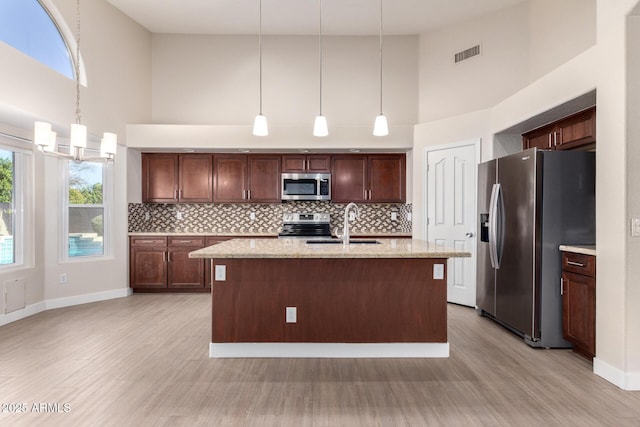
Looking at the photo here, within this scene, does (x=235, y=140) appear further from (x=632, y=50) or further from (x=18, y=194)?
(x=632, y=50)

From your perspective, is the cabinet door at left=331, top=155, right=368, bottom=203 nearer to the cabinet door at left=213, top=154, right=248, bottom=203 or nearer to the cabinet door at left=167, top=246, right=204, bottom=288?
the cabinet door at left=213, top=154, right=248, bottom=203

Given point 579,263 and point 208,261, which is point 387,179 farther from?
point 579,263

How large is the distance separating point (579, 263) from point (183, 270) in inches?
197

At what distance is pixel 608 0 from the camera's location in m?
2.91

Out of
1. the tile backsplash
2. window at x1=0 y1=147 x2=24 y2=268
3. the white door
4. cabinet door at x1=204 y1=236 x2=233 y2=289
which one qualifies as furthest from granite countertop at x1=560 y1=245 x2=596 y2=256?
window at x1=0 y1=147 x2=24 y2=268

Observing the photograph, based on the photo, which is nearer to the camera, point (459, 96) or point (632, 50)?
point (632, 50)

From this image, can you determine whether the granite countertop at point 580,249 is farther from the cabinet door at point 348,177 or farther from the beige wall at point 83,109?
the beige wall at point 83,109

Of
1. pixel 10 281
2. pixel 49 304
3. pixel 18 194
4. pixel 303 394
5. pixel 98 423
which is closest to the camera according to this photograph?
pixel 98 423

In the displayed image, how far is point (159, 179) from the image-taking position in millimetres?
6199

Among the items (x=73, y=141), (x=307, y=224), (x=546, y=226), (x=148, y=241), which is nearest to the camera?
(x=73, y=141)

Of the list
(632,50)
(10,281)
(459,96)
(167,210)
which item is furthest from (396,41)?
(10,281)

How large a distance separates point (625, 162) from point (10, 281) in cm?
589

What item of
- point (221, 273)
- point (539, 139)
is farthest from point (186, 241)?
point (539, 139)

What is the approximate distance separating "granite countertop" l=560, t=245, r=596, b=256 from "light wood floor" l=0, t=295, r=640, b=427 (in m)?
0.90
